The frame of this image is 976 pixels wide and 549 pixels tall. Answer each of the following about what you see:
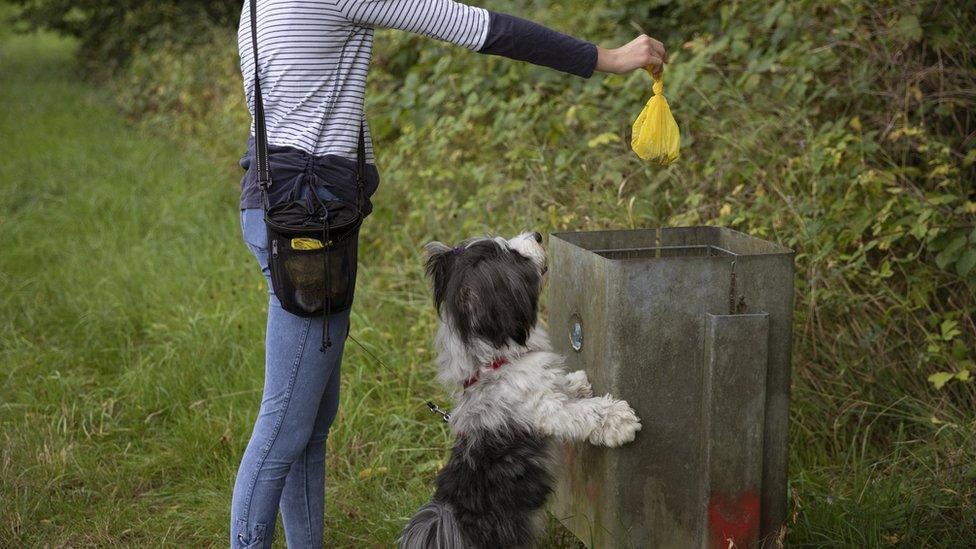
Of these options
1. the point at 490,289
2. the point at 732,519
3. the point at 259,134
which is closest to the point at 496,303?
the point at 490,289

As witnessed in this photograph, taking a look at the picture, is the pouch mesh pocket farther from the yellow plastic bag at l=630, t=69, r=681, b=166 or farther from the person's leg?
the yellow plastic bag at l=630, t=69, r=681, b=166

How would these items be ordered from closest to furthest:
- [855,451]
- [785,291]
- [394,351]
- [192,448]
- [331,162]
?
[331,162], [785,291], [855,451], [192,448], [394,351]

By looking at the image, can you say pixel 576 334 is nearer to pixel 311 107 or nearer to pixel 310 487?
pixel 310 487

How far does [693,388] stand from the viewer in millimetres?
3061

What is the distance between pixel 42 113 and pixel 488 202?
10.7 metres

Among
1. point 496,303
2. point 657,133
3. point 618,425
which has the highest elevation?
point 657,133

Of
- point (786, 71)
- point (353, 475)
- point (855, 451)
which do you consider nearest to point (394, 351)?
point (353, 475)

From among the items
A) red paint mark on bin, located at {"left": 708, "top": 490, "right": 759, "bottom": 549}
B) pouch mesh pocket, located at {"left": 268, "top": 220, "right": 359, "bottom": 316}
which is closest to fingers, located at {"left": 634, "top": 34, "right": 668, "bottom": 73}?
pouch mesh pocket, located at {"left": 268, "top": 220, "right": 359, "bottom": 316}

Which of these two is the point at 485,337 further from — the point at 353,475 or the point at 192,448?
the point at 192,448

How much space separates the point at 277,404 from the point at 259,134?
824mm

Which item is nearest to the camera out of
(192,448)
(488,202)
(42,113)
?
(192,448)

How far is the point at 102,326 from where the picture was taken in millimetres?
6094

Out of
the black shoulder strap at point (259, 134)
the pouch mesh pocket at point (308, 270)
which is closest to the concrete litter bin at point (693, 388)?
the pouch mesh pocket at point (308, 270)

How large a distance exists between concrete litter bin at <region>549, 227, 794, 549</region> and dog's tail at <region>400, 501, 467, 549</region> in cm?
52
